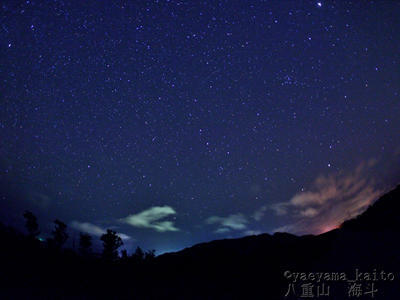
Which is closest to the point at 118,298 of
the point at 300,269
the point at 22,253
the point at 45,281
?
the point at 45,281

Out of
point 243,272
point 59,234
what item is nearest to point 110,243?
point 59,234

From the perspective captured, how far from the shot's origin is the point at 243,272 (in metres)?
14.6

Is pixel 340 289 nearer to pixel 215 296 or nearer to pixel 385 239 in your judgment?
pixel 385 239

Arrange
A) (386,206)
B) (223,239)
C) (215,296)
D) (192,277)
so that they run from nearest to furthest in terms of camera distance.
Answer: (215,296) < (192,277) < (386,206) < (223,239)

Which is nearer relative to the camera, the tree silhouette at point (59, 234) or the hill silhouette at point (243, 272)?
the hill silhouette at point (243, 272)

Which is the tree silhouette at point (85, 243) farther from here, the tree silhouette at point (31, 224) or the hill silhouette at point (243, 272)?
the hill silhouette at point (243, 272)

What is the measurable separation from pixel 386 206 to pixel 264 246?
9.58 m

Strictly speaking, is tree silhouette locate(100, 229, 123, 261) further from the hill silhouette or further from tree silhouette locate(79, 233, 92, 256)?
the hill silhouette

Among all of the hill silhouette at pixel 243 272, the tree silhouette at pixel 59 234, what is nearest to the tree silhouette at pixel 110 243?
the tree silhouette at pixel 59 234

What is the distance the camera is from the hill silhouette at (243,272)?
10672 mm

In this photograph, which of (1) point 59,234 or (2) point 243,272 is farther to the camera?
(1) point 59,234

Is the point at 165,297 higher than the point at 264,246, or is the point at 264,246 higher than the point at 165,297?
the point at 264,246

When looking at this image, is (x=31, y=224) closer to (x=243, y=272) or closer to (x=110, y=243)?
(x=110, y=243)

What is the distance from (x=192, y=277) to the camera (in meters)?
13.8
